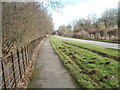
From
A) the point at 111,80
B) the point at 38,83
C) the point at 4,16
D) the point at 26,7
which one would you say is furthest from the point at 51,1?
the point at 111,80

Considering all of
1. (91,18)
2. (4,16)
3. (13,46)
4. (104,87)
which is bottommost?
(104,87)

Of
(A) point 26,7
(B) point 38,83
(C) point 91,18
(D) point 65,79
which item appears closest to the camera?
(B) point 38,83

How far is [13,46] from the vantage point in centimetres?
1109

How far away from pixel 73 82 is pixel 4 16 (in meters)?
5.47

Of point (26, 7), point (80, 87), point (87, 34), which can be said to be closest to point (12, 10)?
point (26, 7)

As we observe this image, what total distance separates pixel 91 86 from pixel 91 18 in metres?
73.4

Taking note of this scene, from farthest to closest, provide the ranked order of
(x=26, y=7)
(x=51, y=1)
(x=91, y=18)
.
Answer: (x=91, y=18)
(x=26, y=7)
(x=51, y=1)

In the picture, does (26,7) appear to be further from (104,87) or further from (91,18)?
(91,18)

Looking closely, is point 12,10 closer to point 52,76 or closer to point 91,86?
point 52,76

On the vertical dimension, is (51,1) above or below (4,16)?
above

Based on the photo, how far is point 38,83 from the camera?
16.2 ft

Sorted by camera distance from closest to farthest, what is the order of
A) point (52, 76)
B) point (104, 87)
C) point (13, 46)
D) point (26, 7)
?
1. point (104, 87)
2. point (52, 76)
3. point (26, 7)
4. point (13, 46)

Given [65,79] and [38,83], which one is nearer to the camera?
[38,83]

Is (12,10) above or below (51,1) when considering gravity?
below
